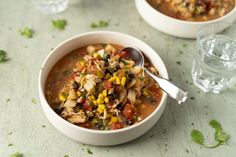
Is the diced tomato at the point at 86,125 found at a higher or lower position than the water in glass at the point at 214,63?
lower

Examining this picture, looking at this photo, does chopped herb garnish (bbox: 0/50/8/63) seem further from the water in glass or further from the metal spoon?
the water in glass

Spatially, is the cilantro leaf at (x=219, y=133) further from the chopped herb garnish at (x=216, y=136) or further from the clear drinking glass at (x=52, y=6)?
the clear drinking glass at (x=52, y=6)

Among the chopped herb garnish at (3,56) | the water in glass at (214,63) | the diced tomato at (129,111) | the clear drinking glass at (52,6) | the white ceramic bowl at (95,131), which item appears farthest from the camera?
the clear drinking glass at (52,6)

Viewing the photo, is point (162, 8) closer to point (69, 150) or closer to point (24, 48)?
point (24, 48)

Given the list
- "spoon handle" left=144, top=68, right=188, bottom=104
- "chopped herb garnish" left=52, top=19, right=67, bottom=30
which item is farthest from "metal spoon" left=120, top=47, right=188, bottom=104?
"chopped herb garnish" left=52, top=19, right=67, bottom=30

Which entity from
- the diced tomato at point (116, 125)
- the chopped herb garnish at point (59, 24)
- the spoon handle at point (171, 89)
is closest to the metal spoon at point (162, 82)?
the spoon handle at point (171, 89)
